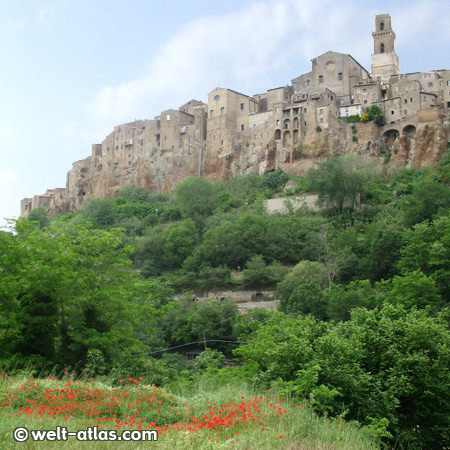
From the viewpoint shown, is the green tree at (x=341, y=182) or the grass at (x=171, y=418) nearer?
the grass at (x=171, y=418)

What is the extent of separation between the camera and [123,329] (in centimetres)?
2302

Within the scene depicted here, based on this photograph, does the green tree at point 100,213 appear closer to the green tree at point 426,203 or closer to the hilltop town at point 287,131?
the hilltop town at point 287,131

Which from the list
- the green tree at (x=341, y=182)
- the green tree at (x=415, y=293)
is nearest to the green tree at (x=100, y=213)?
the green tree at (x=341, y=182)

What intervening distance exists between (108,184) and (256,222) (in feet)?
128

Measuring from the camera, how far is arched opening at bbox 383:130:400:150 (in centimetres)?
7288

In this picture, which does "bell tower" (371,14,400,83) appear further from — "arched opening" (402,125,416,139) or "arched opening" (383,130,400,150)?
"arched opening" (402,125,416,139)

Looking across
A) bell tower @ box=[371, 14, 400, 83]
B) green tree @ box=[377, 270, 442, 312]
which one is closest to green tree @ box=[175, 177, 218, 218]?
bell tower @ box=[371, 14, 400, 83]

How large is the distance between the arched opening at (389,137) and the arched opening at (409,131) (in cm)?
167

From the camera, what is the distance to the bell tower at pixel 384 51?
294ft

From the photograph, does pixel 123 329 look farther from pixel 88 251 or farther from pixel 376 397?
pixel 376 397

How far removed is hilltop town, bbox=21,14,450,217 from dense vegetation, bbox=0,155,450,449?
3.95 metres

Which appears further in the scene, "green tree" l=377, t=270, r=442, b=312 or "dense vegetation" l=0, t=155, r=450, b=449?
"green tree" l=377, t=270, r=442, b=312

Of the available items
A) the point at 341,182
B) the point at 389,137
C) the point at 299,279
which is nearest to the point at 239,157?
the point at 389,137

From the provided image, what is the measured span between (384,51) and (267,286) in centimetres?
5513
